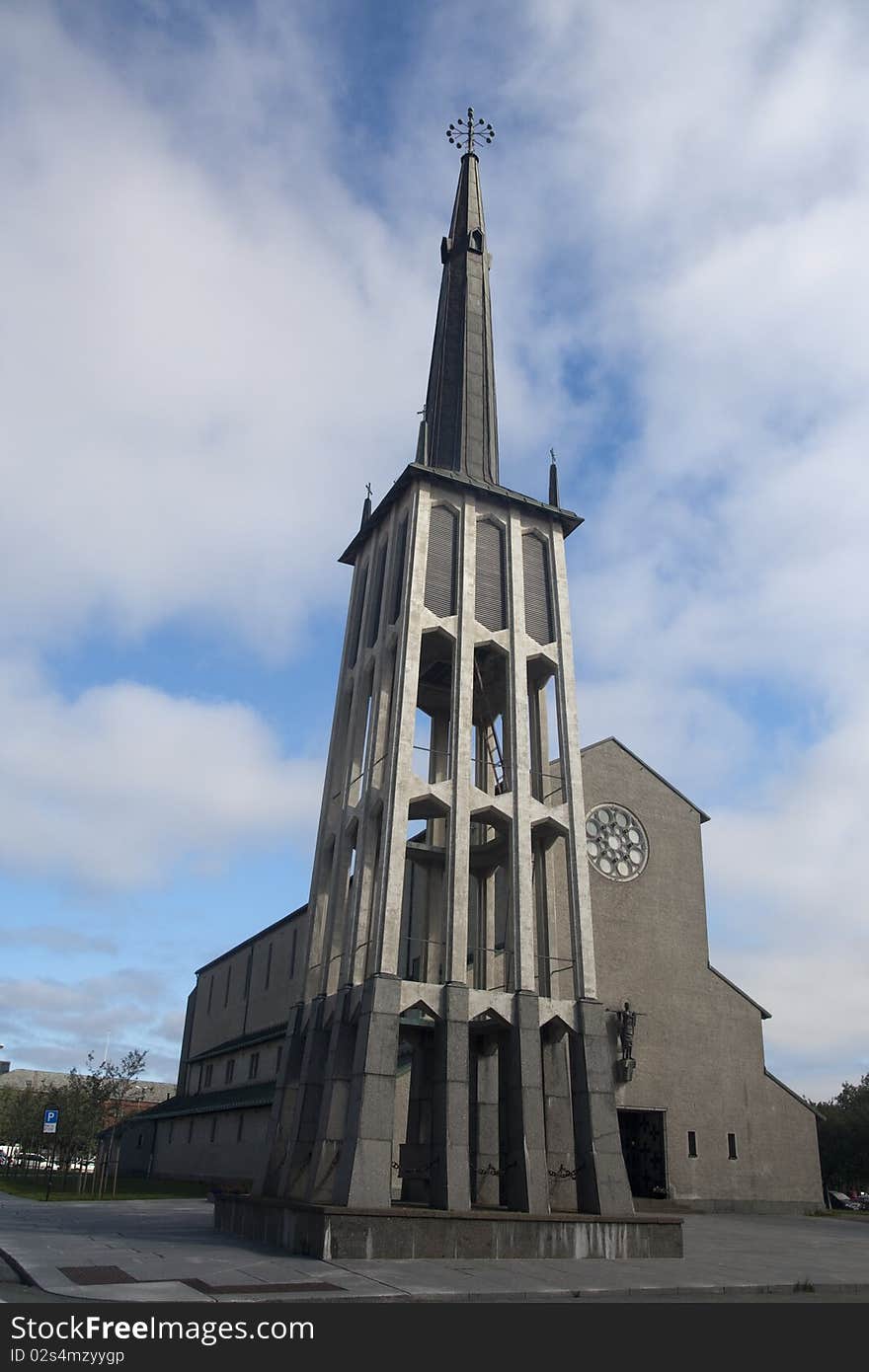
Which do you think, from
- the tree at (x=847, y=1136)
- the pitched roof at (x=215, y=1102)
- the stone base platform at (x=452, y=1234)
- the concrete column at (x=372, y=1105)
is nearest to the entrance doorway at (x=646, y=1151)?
the pitched roof at (x=215, y=1102)

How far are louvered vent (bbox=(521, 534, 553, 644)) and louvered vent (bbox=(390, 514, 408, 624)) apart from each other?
3.63m

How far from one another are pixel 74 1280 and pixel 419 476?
21024 mm

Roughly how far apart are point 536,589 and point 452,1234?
56.6 feet

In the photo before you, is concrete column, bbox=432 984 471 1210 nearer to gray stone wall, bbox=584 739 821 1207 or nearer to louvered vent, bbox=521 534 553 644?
louvered vent, bbox=521 534 553 644

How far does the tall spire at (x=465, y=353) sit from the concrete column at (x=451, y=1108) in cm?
1549

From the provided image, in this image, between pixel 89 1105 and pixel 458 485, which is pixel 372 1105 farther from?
pixel 89 1105

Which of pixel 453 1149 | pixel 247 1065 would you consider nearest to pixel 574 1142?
pixel 453 1149

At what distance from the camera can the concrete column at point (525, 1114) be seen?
2102 cm

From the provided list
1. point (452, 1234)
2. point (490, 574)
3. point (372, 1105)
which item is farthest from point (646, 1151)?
point (490, 574)

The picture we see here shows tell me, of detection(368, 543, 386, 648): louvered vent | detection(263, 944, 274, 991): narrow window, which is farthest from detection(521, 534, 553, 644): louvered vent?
detection(263, 944, 274, 991): narrow window

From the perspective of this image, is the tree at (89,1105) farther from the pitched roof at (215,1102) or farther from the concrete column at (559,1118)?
the concrete column at (559,1118)

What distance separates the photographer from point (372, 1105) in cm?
2072

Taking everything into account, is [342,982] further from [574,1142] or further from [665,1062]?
[665,1062]
